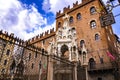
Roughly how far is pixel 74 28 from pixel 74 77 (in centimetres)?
1571

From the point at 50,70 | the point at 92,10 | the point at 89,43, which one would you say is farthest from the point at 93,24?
the point at 50,70

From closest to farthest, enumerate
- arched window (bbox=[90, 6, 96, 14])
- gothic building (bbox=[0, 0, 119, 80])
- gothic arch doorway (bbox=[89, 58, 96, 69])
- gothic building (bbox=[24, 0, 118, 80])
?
gothic building (bbox=[0, 0, 119, 80]), gothic building (bbox=[24, 0, 118, 80]), gothic arch doorway (bbox=[89, 58, 96, 69]), arched window (bbox=[90, 6, 96, 14])

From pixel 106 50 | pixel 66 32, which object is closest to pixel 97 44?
pixel 106 50

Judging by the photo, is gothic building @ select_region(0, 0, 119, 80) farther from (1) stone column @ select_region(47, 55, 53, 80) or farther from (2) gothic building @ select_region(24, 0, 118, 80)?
(1) stone column @ select_region(47, 55, 53, 80)

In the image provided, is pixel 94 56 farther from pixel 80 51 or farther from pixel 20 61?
pixel 20 61

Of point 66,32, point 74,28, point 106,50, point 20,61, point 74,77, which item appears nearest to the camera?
point 20,61

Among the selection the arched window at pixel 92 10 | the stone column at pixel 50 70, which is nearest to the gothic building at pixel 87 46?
the arched window at pixel 92 10

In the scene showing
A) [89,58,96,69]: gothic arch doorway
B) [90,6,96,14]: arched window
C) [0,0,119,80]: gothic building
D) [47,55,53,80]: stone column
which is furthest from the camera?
[90,6,96,14]: arched window

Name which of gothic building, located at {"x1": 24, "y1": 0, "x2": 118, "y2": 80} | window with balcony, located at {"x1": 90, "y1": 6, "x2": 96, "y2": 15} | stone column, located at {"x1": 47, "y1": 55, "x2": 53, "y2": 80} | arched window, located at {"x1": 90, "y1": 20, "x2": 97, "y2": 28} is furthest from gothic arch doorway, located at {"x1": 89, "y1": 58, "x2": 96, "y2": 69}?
stone column, located at {"x1": 47, "y1": 55, "x2": 53, "y2": 80}

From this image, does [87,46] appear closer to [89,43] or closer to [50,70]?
[89,43]

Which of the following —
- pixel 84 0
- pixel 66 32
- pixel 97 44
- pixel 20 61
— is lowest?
pixel 20 61

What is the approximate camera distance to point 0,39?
6.16m

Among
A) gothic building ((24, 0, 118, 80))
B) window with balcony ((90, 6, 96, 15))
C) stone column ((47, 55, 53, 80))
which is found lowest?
stone column ((47, 55, 53, 80))

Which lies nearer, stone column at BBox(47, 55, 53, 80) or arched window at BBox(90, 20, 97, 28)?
stone column at BBox(47, 55, 53, 80)
